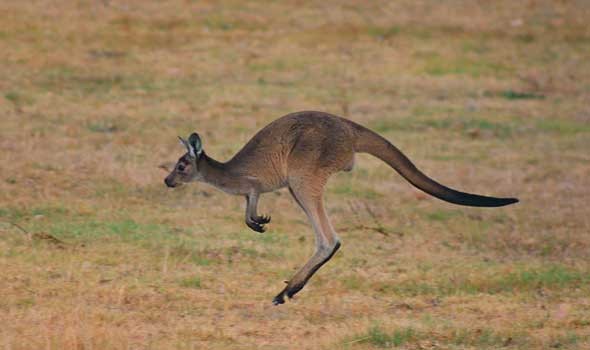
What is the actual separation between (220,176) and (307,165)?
725 millimetres

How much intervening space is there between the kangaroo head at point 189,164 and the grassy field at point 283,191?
712mm

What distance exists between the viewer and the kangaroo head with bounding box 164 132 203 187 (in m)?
8.70

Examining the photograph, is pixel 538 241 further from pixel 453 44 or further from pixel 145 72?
pixel 453 44

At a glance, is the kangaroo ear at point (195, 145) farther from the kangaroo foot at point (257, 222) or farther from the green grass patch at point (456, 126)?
the green grass patch at point (456, 126)

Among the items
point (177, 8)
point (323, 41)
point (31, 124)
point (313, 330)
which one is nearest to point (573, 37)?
point (323, 41)

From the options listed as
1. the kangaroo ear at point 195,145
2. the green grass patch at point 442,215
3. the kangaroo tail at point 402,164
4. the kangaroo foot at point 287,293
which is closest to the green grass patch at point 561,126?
the green grass patch at point 442,215

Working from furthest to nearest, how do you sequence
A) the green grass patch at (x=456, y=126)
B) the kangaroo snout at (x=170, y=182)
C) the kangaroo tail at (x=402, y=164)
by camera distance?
the green grass patch at (x=456, y=126), the kangaroo snout at (x=170, y=182), the kangaroo tail at (x=402, y=164)

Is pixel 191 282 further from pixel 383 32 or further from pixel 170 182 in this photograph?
pixel 383 32

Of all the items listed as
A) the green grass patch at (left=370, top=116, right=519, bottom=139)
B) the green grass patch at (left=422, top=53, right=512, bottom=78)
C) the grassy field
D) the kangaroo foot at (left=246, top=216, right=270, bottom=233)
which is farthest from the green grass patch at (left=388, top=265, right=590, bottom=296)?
the green grass patch at (left=422, top=53, right=512, bottom=78)

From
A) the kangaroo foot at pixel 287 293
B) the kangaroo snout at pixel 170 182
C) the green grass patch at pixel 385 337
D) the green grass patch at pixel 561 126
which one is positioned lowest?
the green grass patch at pixel 385 337

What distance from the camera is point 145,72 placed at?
1914cm

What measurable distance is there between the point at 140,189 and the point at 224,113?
16.5 feet

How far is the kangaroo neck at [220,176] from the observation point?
28.1 feet

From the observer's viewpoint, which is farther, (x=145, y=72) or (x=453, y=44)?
(x=453, y=44)
